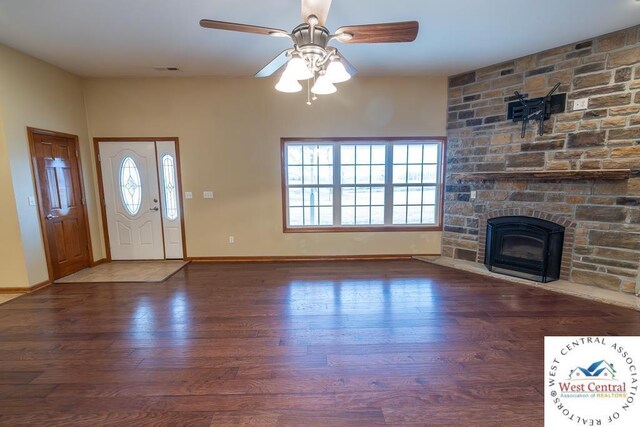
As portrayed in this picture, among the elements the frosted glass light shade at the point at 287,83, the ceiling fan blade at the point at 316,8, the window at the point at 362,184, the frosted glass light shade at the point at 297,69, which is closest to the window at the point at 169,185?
the window at the point at 362,184

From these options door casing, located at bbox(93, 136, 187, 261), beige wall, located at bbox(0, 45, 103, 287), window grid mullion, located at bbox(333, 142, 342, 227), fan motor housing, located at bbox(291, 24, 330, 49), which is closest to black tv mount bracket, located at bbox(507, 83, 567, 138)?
window grid mullion, located at bbox(333, 142, 342, 227)

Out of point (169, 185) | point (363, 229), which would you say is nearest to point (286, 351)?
point (363, 229)

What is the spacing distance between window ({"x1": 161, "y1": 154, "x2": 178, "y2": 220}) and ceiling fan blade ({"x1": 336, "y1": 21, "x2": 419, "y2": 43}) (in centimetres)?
350

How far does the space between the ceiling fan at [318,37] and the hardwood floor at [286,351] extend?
2.15 metres

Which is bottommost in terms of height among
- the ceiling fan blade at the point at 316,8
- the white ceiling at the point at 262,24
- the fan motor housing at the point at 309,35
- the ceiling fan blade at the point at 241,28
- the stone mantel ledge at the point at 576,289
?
the stone mantel ledge at the point at 576,289

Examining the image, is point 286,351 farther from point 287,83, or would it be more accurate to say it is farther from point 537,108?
point 537,108

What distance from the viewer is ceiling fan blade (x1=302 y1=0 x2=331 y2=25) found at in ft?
5.83

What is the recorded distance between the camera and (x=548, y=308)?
9.30 feet

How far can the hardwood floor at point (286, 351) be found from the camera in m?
1.67

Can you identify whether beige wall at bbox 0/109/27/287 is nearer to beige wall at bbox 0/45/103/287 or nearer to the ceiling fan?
beige wall at bbox 0/45/103/287

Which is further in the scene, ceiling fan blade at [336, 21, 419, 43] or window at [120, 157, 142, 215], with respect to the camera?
window at [120, 157, 142, 215]

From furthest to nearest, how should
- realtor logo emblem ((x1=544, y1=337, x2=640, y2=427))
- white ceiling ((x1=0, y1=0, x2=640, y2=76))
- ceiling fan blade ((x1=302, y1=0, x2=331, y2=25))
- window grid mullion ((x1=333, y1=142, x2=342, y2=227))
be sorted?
window grid mullion ((x1=333, y1=142, x2=342, y2=227))
white ceiling ((x1=0, y1=0, x2=640, y2=76))
ceiling fan blade ((x1=302, y1=0, x2=331, y2=25))
realtor logo emblem ((x1=544, y1=337, x2=640, y2=427))

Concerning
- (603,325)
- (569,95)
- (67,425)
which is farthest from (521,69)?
(67,425)

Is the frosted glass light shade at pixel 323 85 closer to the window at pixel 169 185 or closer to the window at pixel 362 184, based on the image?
the window at pixel 362 184
